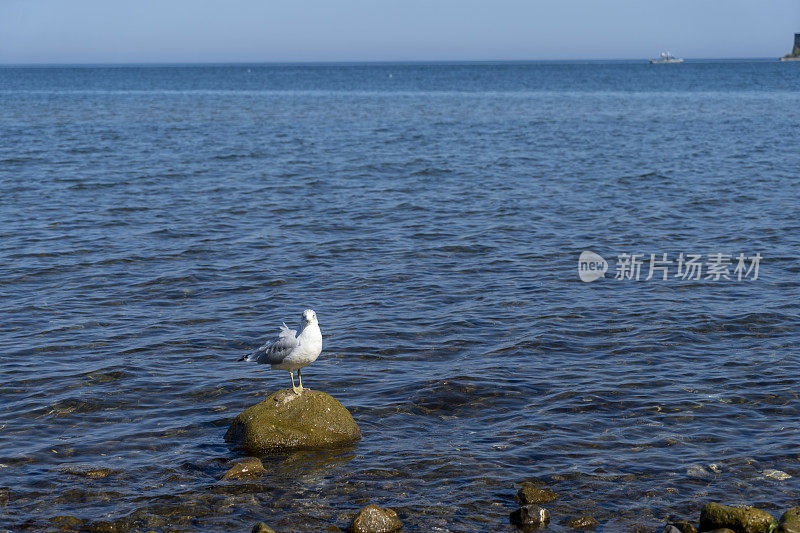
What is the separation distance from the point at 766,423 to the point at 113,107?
76179 mm

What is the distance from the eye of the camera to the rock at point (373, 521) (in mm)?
8750

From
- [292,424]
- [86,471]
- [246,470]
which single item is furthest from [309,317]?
[86,471]

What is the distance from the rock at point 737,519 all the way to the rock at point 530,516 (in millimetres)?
1653

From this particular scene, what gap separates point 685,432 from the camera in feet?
37.7

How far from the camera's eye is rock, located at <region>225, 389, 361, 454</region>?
11.0m

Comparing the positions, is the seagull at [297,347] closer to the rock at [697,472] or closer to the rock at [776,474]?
the rock at [697,472]

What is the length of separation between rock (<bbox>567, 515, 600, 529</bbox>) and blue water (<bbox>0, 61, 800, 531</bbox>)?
0.40 ft

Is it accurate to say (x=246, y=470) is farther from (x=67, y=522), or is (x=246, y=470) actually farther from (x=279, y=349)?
(x=67, y=522)

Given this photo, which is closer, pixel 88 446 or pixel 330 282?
A: pixel 88 446

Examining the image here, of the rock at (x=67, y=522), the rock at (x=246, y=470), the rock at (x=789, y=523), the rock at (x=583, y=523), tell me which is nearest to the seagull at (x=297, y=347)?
the rock at (x=246, y=470)

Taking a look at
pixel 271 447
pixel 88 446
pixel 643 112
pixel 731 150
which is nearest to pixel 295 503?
pixel 271 447

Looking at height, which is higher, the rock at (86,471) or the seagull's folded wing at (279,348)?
the seagull's folded wing at (279,348)

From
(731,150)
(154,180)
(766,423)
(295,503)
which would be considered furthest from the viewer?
(731,150)

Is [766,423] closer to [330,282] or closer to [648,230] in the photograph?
[330,282]
